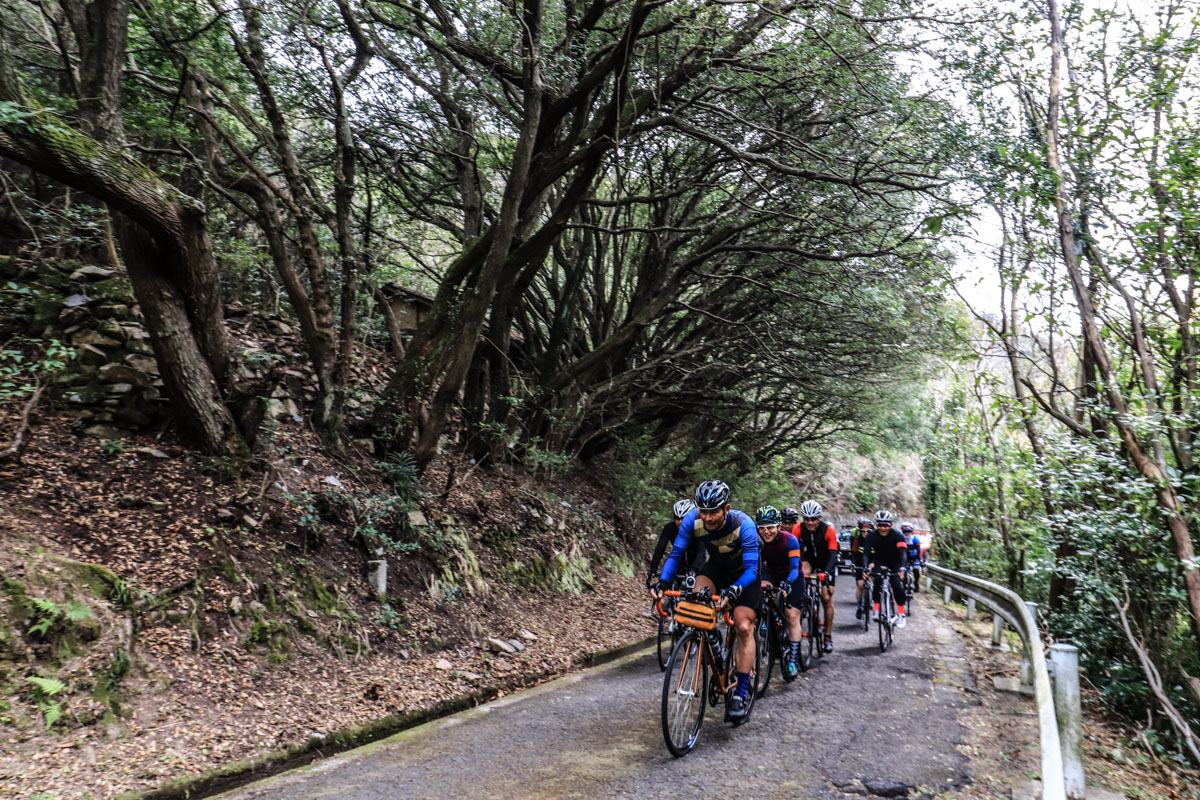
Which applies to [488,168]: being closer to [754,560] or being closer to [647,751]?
[754,560]

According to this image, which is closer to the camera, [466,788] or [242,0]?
[466,788]

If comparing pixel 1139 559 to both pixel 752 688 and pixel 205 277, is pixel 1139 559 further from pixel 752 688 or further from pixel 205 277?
pixel 205 277

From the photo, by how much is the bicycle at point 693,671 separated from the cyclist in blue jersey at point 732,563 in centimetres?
12

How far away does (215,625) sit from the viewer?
7035 millimetres

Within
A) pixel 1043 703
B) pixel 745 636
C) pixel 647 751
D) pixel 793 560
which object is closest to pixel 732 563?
pixel 745 636

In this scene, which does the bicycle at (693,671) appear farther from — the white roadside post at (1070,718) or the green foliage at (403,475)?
the green foliage at (403,475)

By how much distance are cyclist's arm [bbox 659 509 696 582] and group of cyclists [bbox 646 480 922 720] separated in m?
0.01

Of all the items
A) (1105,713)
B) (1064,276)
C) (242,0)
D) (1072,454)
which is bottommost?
(1105,713)

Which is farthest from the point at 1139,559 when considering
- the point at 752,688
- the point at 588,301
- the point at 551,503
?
the point at 588,301

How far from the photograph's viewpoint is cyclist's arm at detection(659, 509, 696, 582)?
24.4ft

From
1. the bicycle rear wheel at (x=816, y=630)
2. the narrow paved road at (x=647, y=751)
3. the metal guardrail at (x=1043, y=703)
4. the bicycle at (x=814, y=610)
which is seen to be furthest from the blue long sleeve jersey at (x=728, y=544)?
the bicycle rear wheel at (x=816, y=630)

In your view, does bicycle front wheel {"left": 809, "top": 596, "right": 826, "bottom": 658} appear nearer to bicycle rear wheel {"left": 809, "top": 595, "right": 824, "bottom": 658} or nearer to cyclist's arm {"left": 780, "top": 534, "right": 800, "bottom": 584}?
bicycle rear wheel {"left": 809, "top": 595, "right": 824, "bottom": 658}

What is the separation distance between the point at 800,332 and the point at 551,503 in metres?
6.61

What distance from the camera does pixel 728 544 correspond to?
7.60 m
